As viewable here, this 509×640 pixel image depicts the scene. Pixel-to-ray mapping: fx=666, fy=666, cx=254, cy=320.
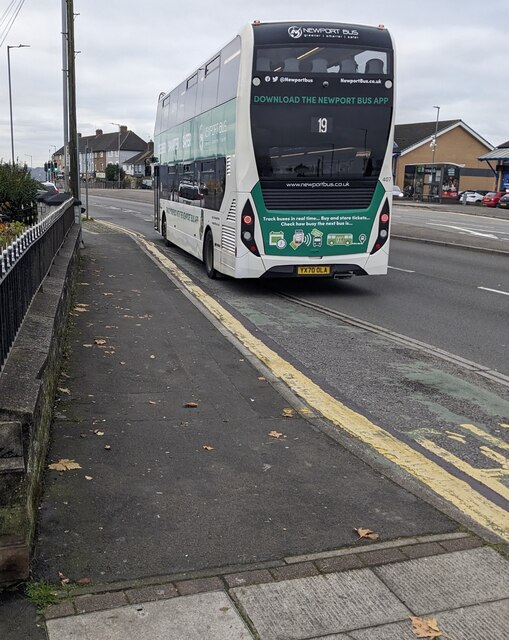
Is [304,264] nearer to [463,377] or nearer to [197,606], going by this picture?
[463,377]

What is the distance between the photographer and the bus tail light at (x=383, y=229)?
11.8m

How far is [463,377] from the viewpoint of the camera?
6855 millimetres

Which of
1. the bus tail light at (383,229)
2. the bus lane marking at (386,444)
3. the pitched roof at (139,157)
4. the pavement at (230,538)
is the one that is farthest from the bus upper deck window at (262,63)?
the pitched roof at (139,157)

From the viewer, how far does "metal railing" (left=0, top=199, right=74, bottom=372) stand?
428 cm

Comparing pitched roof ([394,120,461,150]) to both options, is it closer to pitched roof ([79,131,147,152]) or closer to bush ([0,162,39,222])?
bush ([0,162,39,222])

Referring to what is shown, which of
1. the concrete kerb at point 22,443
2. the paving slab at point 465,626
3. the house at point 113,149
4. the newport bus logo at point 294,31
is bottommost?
the paving slab at point 465,626

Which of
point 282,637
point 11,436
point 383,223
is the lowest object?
point 282,637

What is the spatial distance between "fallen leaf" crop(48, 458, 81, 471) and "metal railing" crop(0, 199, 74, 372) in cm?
75

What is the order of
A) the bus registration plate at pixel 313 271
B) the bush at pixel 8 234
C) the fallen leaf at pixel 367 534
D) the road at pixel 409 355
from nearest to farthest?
the fallen leaf at pixel 367 534 < the road at pixel 409 355 < the bush at pixel 8 234 < the bus registration plate at pixel 313 271

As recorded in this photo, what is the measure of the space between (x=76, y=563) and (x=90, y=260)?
1351 centimetres

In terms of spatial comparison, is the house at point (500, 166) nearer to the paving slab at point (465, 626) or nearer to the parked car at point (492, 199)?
the parked car at point (492, 199)

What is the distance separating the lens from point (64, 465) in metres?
4.30

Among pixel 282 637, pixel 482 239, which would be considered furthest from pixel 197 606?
pixel 482 239

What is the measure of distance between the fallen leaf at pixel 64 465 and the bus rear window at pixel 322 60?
821 centimetres
